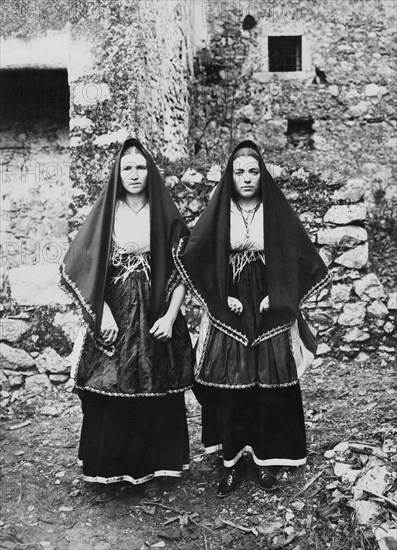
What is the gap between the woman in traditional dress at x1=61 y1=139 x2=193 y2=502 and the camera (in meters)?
2.96

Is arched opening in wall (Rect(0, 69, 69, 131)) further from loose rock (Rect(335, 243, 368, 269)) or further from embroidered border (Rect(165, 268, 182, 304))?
embroidered border (Rect(165, 268, 182, 304))

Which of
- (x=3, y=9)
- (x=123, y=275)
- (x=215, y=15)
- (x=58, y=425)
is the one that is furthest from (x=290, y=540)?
(x=215, y=15)

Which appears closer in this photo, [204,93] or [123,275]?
[123,275]

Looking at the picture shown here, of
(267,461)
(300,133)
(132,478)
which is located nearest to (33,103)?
(300,133)

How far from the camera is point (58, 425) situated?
14.3ft

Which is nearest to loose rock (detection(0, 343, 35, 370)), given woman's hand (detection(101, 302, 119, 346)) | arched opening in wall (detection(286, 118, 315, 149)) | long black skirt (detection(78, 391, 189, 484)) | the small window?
long black skirt (detection(78, 391, 189, 484))

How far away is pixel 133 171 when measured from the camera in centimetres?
300

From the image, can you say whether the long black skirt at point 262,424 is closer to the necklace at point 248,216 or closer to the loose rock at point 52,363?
the necklace at point 248,216

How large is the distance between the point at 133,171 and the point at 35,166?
11.3 feet

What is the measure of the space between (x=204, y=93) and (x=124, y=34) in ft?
8.43

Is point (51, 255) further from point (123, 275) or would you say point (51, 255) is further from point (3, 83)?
point (123, 275)

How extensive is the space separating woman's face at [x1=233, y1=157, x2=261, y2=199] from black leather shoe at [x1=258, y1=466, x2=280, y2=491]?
1485mm

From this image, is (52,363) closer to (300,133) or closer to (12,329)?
(12,329)

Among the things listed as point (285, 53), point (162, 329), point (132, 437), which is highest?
point (285, 53)
